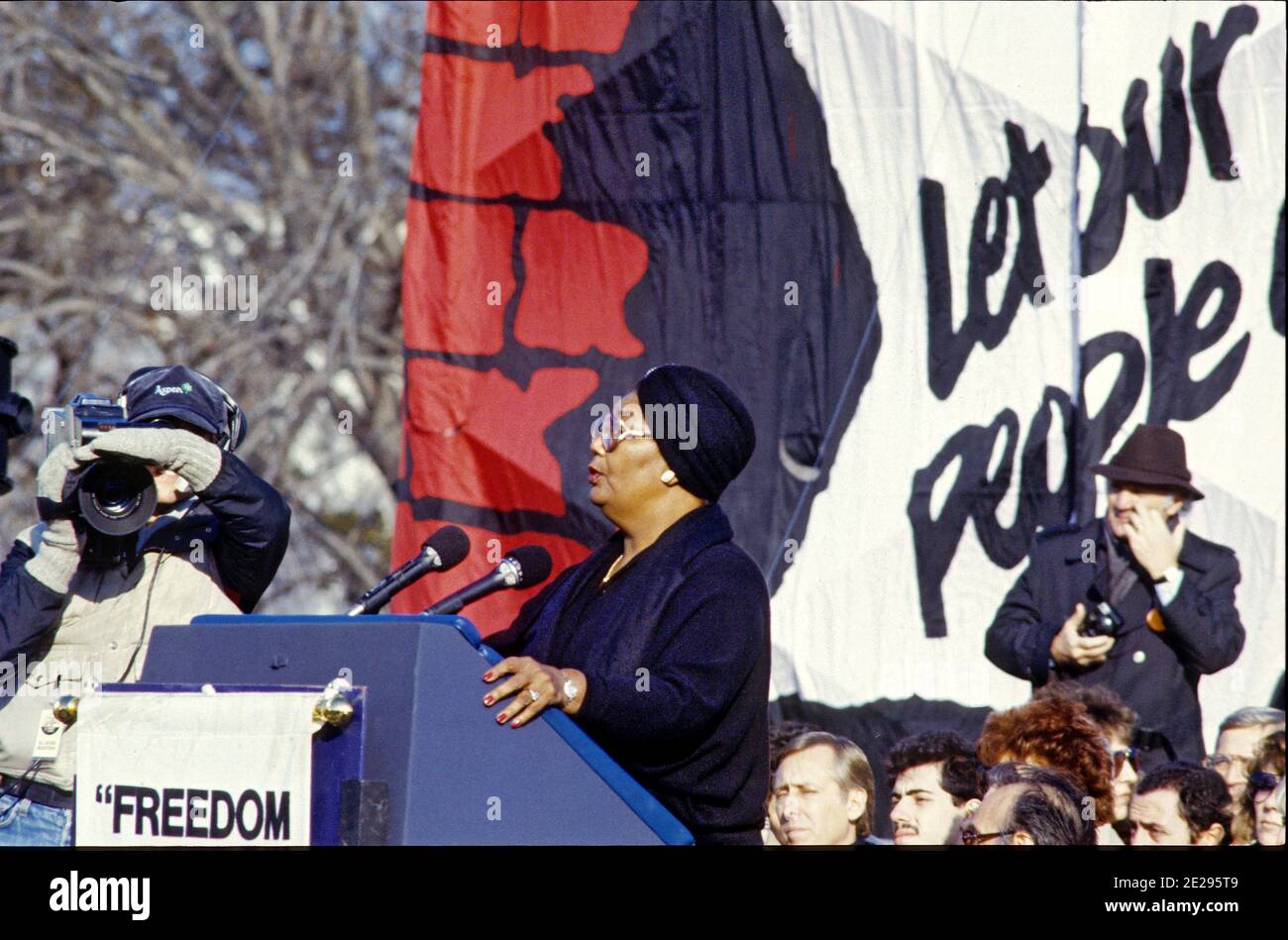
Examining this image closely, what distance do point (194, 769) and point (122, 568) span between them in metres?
1.17

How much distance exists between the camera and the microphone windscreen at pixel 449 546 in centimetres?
291

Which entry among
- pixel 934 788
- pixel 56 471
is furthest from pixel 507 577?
pixel 934 788

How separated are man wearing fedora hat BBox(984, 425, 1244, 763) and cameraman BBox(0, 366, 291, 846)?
2.47m

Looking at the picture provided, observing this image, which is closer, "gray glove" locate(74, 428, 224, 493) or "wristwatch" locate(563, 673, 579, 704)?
"wristwatch" locate(563, 673, 579, 704)

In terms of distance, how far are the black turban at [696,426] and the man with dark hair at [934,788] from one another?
5.29 ft

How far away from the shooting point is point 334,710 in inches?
88.4

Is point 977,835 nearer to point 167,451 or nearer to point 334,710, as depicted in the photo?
point 334,710

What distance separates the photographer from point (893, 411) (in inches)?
227

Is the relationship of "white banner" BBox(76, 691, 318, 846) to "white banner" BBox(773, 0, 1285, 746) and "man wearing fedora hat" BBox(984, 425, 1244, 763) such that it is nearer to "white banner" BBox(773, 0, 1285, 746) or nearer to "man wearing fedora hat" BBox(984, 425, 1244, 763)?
"man wearing fedora hat" BBox(984, 425, 1244, 763)

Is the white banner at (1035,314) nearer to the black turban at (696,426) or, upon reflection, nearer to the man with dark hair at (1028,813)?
the man with dark hair at (1028,813)

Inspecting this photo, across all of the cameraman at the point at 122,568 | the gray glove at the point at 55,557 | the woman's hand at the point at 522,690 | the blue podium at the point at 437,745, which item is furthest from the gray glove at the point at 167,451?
the woman's hand at the point at 522,690

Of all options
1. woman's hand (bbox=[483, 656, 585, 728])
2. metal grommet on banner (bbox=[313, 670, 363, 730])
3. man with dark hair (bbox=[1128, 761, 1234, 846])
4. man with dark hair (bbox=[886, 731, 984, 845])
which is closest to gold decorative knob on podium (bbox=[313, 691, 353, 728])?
metal grommet on banner (bbox=[313, 670, 363, 730])

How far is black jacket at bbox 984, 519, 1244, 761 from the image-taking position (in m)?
4.94

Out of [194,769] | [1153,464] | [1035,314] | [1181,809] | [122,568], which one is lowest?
[1181,809]
